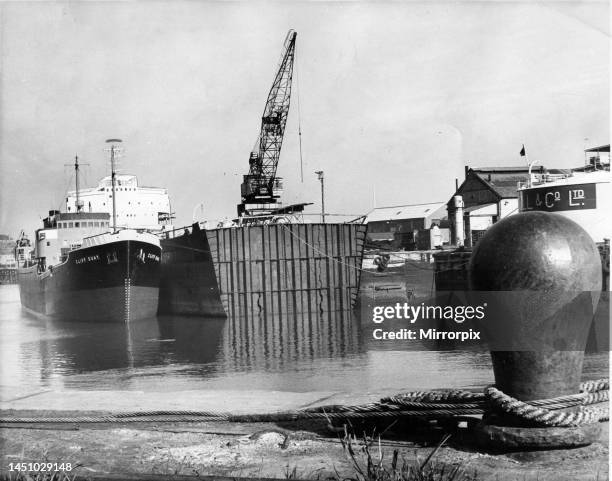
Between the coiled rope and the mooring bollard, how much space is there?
4.9 inches

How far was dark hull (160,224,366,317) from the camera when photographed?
3322 cm

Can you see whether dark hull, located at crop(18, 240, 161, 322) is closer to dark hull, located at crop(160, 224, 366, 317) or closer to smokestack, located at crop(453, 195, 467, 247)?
dark hull, located at crop(160, 224, 366, 317)

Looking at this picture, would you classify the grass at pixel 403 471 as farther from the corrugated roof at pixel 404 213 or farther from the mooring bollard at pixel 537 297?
the corrugated roof at pixel 404 213

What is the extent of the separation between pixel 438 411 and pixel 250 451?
1.46 meters

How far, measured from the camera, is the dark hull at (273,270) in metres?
33.2

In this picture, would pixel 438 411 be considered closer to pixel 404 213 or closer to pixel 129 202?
pixel 129 202

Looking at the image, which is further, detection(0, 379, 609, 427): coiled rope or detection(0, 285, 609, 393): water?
detection(0, 285, 609, 393): water

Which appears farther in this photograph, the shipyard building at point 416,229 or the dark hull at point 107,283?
the shipyard building at point 416,229

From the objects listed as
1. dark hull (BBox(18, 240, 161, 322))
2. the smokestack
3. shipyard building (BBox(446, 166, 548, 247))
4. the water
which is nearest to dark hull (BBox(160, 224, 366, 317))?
the water

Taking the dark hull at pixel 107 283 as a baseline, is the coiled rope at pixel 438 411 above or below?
below

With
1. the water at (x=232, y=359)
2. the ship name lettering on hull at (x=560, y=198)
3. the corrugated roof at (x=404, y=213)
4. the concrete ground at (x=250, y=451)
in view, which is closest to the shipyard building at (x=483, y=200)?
the ship name lettering on hull at (x=560, y=198)

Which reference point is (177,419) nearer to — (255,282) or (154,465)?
(154,465)

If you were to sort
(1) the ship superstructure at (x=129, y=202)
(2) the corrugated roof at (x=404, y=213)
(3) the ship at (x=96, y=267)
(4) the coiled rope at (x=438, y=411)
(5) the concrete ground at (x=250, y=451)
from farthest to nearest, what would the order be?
(2) the corrugated roof at (x=404, y=213) → (1) the ship superstructure at (x=129, y=202) → (3) the ship at (x=96, y=267) → (4) the coiled rope at (x=438, y=411) → (5) the concrete ground at (x=250, y=451)

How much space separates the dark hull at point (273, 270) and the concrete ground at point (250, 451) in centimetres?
2651
